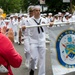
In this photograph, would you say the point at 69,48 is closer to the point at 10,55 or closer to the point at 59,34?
the point at 59,34

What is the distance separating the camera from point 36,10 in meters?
8.30

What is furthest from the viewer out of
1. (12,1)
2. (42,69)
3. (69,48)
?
(12,1)

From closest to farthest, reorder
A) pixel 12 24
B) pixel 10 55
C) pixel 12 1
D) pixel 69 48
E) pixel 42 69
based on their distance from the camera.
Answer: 1. pixel 10 55
2. pixel 69 48
3. pixel 42 69
4. pixel 12 24
5. pixel 12 1

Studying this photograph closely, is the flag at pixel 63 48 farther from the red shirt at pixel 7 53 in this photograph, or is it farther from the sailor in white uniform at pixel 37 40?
the red shirt at pixel 7 53

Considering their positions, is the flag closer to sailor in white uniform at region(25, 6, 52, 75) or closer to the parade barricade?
the parade barricade

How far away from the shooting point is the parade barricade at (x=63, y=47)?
267 inches

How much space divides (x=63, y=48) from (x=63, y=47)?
0.07ft

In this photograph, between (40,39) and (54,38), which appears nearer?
(54,38)

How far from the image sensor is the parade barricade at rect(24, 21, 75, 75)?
6.77 meters

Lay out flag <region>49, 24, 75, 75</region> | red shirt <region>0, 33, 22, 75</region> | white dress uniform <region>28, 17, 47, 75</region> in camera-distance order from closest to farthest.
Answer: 1. red shirt <region>0, 33, 22, 75</region>
2. flag <region>49, 24, 75, 75</region>
3. white dress uniform <region>28, 17, 47, 75</region>

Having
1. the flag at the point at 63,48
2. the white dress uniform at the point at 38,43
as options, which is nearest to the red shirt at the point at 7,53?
the flag at the point at 63,48

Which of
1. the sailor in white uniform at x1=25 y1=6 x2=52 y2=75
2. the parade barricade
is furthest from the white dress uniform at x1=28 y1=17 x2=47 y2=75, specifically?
the parade barricade

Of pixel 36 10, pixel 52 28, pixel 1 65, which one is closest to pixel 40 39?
pixel 36 10

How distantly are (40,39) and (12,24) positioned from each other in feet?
44.1
